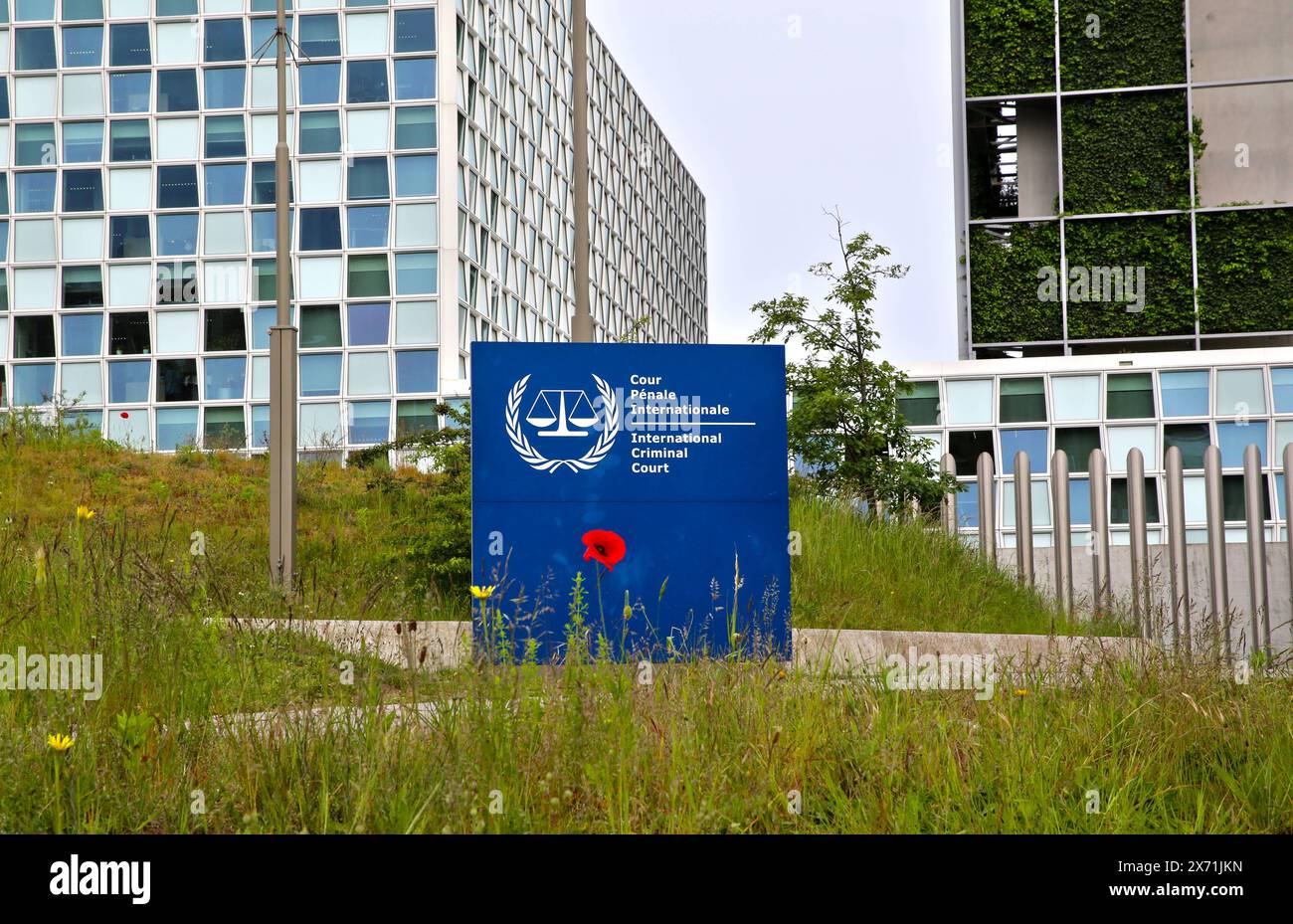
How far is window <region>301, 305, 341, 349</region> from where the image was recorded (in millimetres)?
45031

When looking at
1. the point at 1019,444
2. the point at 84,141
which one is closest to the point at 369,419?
the point at 84,141

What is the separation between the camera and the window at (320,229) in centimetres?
4516

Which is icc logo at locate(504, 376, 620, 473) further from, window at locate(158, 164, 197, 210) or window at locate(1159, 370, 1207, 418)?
window at locate(158, 164, 197, 210)

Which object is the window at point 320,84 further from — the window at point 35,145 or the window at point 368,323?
the window at point 35,145

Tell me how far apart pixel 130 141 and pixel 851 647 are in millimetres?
42939

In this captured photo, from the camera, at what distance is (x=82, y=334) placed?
46.4 meters

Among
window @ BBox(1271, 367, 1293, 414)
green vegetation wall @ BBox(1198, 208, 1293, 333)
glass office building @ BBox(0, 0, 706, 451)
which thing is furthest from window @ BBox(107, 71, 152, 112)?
window @ BBox(1271, 367, 1293, 414)

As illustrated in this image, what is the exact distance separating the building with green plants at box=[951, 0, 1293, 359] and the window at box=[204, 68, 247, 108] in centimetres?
2467

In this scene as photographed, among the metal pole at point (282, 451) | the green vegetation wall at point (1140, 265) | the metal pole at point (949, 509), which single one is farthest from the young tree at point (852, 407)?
the green vegetation wall at point (1140, 265)
